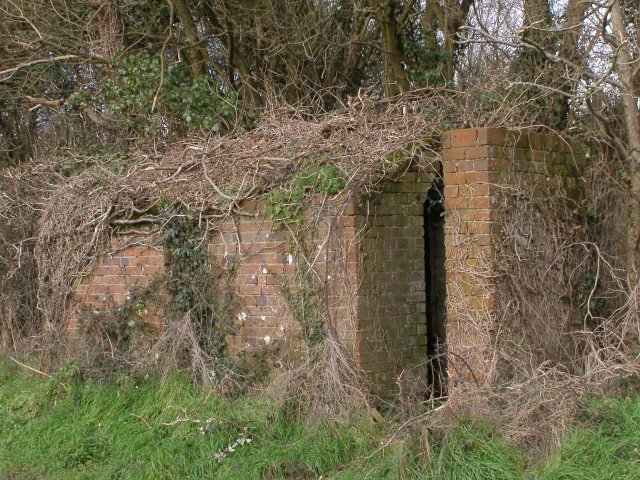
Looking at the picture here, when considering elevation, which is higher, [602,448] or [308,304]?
[308,304]

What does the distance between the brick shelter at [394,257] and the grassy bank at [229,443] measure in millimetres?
826

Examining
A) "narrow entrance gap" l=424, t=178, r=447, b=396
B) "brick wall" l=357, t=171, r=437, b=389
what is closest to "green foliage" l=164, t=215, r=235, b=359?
"brick wall" l=357, t=171, r=437, b=389

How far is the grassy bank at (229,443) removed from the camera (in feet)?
17.1

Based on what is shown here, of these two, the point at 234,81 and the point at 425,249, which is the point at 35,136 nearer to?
the point at 234,81

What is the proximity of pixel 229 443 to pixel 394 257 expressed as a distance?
2.23 metres

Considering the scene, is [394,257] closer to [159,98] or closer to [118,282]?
[118,282]

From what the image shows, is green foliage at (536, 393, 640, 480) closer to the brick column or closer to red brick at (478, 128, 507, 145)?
the brick column

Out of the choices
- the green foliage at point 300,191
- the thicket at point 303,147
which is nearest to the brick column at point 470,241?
the thicket at point 303,147

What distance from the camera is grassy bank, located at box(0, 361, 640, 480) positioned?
5211 mm

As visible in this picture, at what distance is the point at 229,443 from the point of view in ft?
21.8

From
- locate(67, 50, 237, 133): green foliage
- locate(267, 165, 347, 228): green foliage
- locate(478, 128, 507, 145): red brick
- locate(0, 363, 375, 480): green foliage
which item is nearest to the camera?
locate(0, 363, 375, 480): green foliage

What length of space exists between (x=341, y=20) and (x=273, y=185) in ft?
21.0

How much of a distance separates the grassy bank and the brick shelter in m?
0.83

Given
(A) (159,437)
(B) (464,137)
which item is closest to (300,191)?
(B) (464,137)
